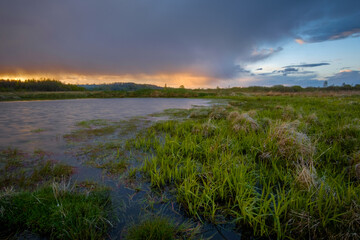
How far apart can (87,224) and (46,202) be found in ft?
3.11

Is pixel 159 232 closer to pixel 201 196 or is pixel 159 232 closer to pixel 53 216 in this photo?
pixel 201 196

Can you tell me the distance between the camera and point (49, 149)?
17.9 ft

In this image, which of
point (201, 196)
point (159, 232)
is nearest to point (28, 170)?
point (159, 232)

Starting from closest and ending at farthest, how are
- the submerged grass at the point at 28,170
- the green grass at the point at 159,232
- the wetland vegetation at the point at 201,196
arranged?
1. the green grass at the point at 159,232
2. the wetland vegetation at the point at 201,196
3. the submerged grass at the point at 28,170

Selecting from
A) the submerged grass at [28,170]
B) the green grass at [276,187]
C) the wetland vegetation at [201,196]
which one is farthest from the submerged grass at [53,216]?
the green grass at [276,187]

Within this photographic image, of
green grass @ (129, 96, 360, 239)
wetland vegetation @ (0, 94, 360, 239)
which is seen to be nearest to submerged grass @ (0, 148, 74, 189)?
wetland vegetation @ (0, 94, 360, 239)

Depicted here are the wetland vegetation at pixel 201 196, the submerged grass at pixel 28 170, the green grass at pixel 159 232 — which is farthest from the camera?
the submerged grass at pixel 28 170

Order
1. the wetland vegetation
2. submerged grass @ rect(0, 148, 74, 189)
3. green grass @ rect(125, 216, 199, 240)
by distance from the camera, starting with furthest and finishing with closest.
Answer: submerged grass @ rect(0, 148, 74, 189)
the wetland vegetation
green grass @ rect(125, 216, 199, 240)

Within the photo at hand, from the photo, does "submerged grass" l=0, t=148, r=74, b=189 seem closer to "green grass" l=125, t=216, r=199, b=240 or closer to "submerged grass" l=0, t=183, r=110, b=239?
"submerged grass" l=0, t=183, r=110, b=239

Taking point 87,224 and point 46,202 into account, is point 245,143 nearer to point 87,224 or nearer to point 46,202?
point 87,224

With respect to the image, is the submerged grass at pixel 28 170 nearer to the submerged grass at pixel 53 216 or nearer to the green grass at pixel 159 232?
the submerged grass at pixel 53 216

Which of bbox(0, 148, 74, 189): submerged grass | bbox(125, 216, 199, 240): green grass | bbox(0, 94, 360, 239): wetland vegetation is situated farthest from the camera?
bbox(0, 148, 74, 189): submerged grass

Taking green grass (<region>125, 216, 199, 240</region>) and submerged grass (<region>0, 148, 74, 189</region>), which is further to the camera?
submerged grass (<region>0, 148, 74, 189</region>)

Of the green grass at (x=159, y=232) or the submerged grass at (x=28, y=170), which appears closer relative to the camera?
the green grass at (x=159, y=232)
